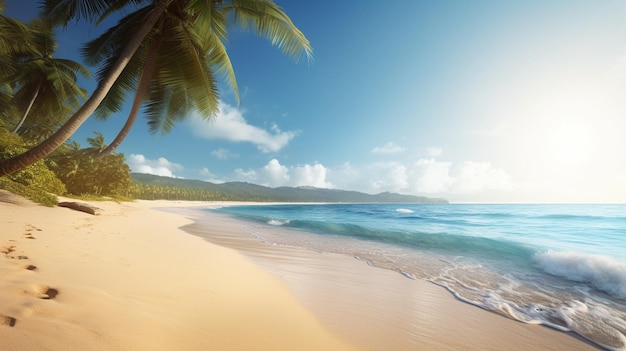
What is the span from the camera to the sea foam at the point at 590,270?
585cm

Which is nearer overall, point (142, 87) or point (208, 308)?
point (208, 308)

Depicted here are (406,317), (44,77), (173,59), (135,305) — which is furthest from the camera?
(44,77)

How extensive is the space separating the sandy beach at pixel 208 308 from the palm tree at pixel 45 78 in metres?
14.5

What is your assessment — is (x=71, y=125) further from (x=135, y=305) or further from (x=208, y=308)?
(x=208, y=308)

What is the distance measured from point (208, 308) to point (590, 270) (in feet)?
32.5

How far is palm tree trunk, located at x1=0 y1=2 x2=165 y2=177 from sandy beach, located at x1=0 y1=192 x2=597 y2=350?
1.37 meters

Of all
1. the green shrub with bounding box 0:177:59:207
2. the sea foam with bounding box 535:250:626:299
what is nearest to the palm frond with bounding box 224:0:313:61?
the sea foam with bounding box 535:250:626:299

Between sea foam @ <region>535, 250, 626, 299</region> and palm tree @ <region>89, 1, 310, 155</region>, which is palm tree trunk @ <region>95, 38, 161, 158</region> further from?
sea foam @ <region>535, 250, 626, 299</region>

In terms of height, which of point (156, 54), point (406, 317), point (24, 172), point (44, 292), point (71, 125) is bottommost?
point (406, 317)

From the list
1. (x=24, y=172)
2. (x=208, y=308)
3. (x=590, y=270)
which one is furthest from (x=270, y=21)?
(x=24, y=172)

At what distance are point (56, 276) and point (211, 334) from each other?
2.22 m

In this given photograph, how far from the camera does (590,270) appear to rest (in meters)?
6.73

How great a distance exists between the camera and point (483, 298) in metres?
4.59

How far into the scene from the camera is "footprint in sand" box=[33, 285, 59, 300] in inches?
92.1
